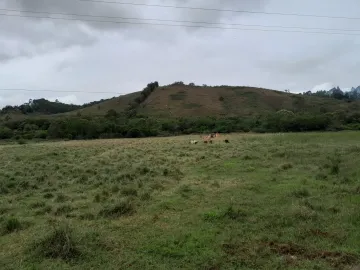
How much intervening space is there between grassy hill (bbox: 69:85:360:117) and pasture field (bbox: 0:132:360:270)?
74066mm

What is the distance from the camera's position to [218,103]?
103m

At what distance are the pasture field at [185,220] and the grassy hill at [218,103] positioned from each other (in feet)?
243

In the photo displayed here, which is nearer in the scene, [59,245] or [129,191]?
[59,245]

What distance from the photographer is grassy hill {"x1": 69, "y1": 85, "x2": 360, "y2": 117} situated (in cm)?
9312

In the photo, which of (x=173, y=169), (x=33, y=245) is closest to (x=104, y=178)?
(x=173, y=169)

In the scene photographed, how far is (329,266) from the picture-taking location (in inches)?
253

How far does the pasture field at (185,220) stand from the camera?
22.8ft

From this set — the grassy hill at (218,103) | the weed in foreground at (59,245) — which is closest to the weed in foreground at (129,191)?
the weed in foreground at (59,245)

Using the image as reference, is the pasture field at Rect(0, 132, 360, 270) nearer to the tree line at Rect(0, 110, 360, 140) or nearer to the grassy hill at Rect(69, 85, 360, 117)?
the tree line at Rect(0, 110, 360, 140)

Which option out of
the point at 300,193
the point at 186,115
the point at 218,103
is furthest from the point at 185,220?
the point at 218,103

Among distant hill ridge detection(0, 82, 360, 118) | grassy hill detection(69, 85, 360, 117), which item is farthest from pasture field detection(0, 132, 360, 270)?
grassy hill detection(69, 85, 360, 117)

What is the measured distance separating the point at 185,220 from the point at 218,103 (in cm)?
9418

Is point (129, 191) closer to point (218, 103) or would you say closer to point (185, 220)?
point (185, 220)

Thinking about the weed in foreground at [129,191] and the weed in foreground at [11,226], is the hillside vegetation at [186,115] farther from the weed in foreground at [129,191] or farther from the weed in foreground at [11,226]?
the weed in foreground at [11,226]
